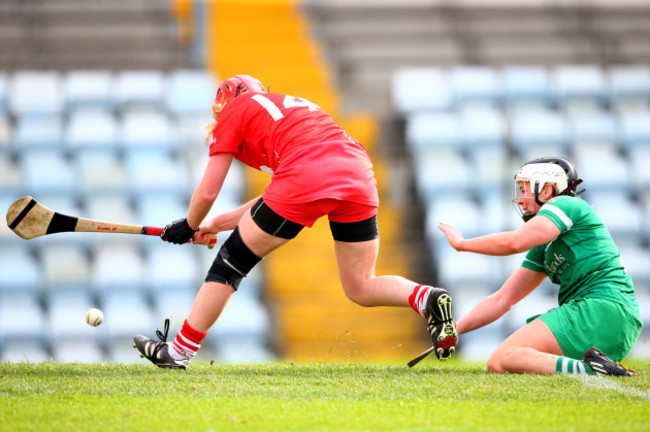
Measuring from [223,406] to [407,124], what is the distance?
6.49 meters

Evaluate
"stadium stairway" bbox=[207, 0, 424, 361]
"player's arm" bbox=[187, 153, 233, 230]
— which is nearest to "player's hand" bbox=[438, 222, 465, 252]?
"player's arm" bbox=[187, 153, 233, 230]

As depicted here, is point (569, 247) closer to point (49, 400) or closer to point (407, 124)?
point (49, 400)

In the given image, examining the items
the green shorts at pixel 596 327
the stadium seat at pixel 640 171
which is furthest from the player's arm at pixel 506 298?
the stadium seat at pixel 640 171

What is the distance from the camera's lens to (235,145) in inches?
156

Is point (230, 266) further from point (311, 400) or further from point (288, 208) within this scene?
point (311, 400)

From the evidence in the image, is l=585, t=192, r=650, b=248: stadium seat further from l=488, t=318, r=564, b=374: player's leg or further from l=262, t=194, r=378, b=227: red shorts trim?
l=262, t=194, r=378, b=227: red shorts trim

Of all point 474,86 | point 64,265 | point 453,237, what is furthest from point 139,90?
point 453,237

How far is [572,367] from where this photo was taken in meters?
3.76

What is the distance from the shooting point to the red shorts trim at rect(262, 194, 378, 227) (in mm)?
3812

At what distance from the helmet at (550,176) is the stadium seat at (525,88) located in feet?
17.5

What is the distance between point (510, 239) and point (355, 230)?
2.47 ft

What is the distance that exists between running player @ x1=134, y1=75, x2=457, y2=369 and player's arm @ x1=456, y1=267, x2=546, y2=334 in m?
0.53

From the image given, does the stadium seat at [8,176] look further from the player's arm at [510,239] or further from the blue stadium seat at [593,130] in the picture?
the blue stadium seat at [593,130]

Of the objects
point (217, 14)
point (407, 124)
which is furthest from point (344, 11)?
point (407, 124)
